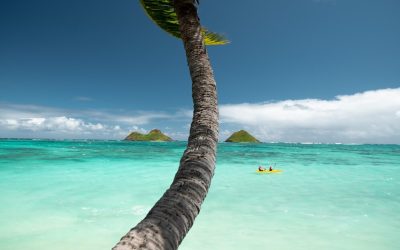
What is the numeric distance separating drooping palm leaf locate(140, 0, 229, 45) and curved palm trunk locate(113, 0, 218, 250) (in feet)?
5.51

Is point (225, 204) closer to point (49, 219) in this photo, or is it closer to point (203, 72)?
point (49, 219)

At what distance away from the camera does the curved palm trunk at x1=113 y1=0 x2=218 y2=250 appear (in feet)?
6.34

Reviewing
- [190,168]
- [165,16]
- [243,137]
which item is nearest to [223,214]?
[165,16]

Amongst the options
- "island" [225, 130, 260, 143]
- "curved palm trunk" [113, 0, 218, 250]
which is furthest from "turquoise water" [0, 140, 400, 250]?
"island" [225, 130, 260, 143]

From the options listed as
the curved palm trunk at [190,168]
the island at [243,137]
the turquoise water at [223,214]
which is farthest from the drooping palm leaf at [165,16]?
the island at [243,137]

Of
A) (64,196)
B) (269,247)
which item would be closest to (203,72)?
(269,247)

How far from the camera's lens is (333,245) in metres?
7.06

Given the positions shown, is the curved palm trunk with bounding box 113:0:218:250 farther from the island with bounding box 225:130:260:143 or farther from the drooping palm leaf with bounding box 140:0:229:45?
the island with bounding box 225:130:260:143

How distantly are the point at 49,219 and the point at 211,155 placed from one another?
7.73 m

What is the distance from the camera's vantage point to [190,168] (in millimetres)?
2682

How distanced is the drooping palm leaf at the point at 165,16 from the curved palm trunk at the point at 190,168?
66.2 inches

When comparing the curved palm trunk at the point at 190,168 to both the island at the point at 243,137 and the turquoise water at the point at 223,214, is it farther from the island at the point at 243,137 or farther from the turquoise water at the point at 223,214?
the island at the point at 243,137

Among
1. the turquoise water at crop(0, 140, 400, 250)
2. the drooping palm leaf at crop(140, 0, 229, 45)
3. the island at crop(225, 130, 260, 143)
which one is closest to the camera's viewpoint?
the drooping palm leaf at crop(140, 0, 229, 45)

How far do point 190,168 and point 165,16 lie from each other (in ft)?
12.5
